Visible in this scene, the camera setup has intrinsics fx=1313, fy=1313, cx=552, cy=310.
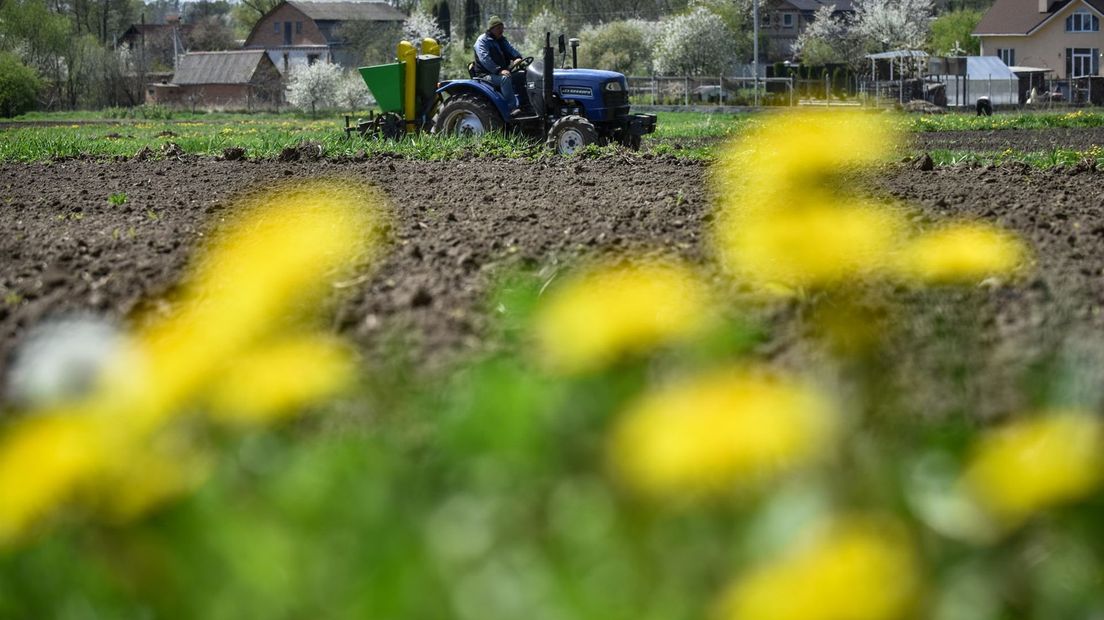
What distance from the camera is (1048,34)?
64.2 meters

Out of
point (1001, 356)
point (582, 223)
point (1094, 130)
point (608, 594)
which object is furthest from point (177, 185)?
point (1094, 130)

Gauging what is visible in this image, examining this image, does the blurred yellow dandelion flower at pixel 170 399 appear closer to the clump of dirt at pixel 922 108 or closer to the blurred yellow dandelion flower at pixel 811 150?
the blurred yellow dandelion flower at pixel 811 150

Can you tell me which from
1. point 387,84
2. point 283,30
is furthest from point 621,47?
point 387,84

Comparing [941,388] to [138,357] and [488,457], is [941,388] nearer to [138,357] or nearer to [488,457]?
[488,457]

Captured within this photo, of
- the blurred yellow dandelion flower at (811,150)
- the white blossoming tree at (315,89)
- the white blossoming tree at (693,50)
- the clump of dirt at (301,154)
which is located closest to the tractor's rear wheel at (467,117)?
the clump of dirt at (301,154)

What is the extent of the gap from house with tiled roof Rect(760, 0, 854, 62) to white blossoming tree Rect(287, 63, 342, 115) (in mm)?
43586

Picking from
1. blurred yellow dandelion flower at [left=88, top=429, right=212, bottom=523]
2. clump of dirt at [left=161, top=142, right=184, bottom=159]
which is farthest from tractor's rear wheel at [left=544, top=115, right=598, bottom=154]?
blurred yellow dandelion flower at [left=88, top=429, right=212, bottom=523]

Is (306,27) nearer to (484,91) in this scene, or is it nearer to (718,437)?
(484,91)

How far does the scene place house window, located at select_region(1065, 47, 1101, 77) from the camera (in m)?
62.4

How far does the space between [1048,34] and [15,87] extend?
1857 inches

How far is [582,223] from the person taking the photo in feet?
20.3

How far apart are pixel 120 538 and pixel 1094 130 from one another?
76.5 ft

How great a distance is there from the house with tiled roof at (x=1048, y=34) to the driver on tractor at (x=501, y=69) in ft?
176

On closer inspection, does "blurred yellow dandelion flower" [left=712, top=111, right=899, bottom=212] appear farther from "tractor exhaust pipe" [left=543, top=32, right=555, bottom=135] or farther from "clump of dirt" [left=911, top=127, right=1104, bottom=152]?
"clump of dirt" [left=911, top=127, right=1104, bottom=152]
